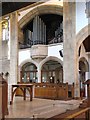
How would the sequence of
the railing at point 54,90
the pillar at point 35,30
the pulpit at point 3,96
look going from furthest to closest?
the pillar at point 35,30 < the railing at point 54,90 < the pulpit at point 3,96

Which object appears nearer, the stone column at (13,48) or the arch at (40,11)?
the arch at (40,11)

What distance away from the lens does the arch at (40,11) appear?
1178cm

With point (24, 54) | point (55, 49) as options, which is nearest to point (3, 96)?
point (55, 49)

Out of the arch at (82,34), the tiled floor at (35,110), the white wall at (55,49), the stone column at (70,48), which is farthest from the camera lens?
the white wall at (55,49)

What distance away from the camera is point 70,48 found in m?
9.09

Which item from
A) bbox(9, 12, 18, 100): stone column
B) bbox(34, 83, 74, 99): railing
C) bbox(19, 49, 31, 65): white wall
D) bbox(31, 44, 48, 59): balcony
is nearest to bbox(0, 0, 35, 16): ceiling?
bbox(34, 83, 74, 99): railing

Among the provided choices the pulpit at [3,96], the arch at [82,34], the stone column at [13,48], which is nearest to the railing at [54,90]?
the arch at [82,34]

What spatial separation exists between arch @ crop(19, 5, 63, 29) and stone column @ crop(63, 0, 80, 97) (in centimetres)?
228

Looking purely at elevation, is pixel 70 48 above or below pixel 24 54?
below

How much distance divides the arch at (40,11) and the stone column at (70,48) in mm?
2283

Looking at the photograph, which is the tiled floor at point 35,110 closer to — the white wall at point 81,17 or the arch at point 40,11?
the white wall at point 81,17

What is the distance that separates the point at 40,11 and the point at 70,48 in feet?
14.4

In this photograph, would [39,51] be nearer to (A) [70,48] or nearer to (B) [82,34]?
(A) [70,48]

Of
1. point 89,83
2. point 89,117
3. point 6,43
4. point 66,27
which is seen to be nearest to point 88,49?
point 66,27
